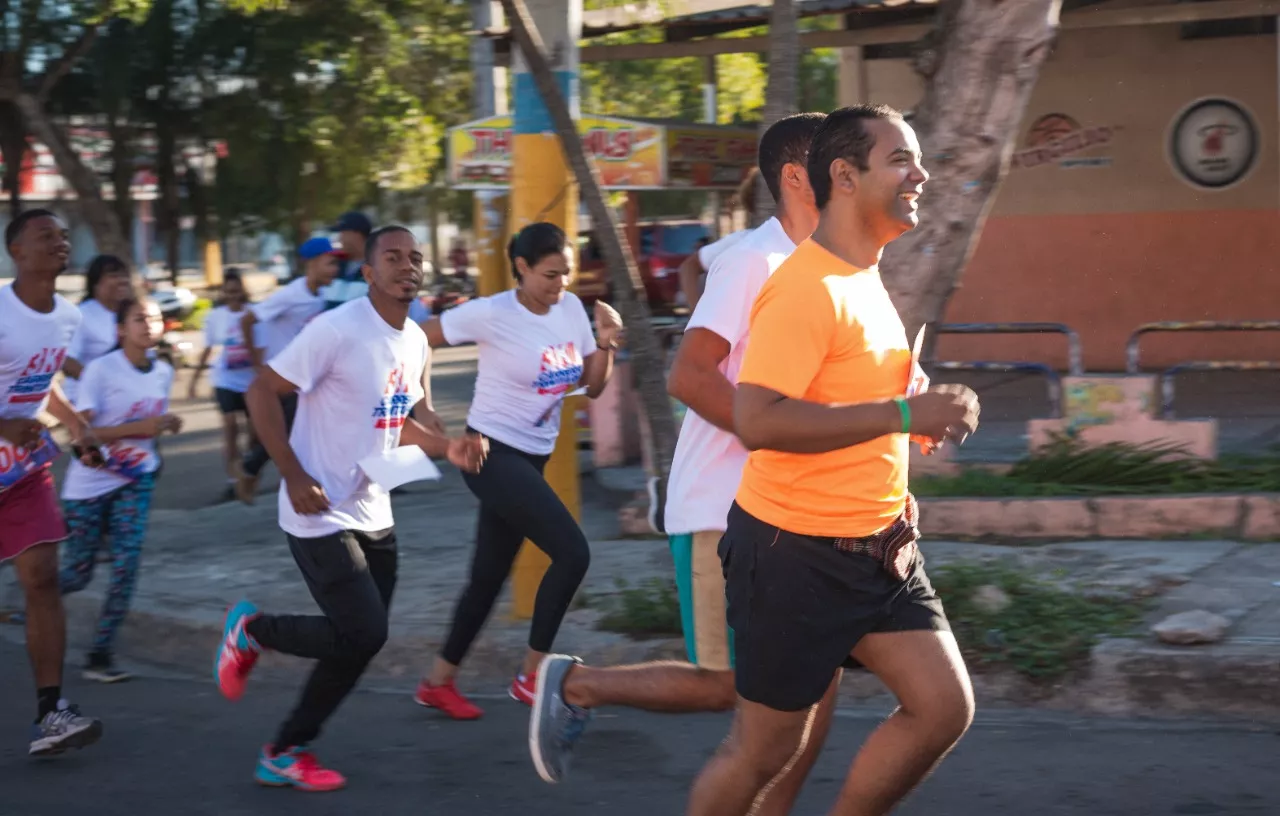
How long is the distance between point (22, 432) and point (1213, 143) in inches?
478

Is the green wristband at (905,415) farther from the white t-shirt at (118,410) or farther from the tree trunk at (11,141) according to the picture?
the tree trunk at (11,141)

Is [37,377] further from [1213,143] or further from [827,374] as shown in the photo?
[1213,143]

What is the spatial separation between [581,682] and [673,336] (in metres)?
6.80

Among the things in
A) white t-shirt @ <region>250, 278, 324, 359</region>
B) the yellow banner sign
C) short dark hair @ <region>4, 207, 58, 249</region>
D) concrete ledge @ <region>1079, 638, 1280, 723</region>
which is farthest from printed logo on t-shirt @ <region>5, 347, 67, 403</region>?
the yellow banner sign

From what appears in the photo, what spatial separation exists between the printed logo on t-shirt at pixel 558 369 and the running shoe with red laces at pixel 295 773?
5.28ft

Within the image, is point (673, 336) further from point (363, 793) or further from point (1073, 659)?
point (363, 793)

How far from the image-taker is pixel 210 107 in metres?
29.2

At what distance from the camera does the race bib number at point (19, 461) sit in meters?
5.82

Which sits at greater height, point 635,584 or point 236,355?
point 236,355

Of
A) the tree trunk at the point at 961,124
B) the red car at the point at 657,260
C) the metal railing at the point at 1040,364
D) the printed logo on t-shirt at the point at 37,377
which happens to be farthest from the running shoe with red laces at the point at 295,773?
the red car at the point at 657,260

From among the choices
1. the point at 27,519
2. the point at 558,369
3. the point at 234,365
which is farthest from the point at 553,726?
the point at 234,365

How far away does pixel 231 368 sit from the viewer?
11422mm

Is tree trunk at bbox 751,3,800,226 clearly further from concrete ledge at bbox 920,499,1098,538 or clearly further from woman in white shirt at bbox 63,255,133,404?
woman in white shirt at bbox 63,255,133,404

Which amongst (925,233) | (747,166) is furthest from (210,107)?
(925,233)
